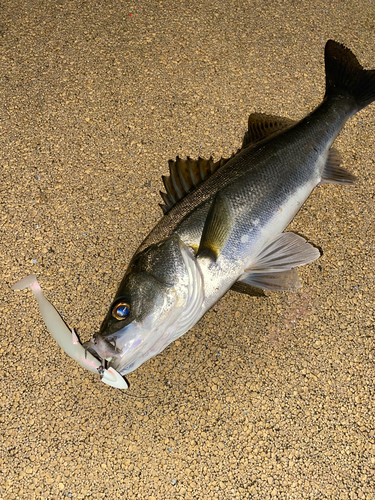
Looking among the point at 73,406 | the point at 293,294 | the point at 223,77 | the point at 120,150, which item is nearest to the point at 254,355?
the point at 293,294

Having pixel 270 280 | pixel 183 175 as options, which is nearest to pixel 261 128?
pixel 183 175

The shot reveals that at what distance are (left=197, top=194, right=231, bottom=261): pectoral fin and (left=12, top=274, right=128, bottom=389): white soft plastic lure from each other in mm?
745

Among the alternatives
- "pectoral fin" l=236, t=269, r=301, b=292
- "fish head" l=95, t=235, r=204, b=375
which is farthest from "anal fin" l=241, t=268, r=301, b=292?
"fish head" l=95, t=235, r=204, b=375

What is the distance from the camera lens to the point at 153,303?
192 centimetres

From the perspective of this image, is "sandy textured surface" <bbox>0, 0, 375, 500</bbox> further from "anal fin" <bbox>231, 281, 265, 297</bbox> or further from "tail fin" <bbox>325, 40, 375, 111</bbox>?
"tail fin" <bbox>325, 40, 375, 111</bbox>

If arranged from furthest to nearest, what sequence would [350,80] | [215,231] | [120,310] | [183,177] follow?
[350,80] → [183,177] → [215,231] → [120,310]

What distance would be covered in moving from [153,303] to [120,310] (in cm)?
16

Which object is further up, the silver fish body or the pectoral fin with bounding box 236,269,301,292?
the silver fish body

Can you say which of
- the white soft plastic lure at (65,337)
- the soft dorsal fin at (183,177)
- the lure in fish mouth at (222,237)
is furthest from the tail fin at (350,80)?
the white soft plastic lure at (65,337)

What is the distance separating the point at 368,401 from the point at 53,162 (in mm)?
2513

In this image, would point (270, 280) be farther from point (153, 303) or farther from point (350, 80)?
point (350, 80)

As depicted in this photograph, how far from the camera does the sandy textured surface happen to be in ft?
7.02

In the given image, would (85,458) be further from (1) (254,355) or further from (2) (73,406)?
(1) (254,355)

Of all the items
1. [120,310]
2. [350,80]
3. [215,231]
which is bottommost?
[120,310]
